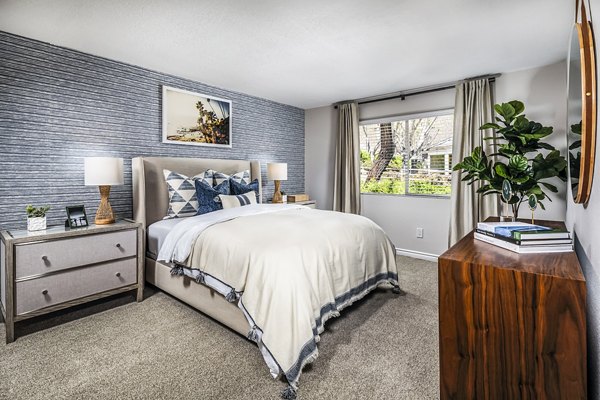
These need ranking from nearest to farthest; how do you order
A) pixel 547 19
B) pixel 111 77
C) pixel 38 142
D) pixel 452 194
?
pixel 547 19 < pixel 38 142 < pixel 111 77 < pixel 452 194

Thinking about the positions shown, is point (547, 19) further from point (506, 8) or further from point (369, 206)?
point (369, 206)

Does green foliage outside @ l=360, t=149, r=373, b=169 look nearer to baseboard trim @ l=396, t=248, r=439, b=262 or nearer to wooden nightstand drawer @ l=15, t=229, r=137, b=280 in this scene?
baseboard trim @ l=396, t=248, r=439, b=262

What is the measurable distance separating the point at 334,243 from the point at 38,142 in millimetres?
2668

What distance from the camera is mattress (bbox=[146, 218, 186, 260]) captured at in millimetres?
2893

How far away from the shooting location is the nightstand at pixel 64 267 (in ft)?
7.06

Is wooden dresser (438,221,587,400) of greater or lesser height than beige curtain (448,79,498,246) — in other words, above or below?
below

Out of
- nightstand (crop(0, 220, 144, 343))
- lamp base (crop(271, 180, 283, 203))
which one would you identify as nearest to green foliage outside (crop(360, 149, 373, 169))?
lamp base (crop(271, 180, 283, 203))

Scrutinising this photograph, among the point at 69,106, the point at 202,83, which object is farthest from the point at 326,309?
the point at 202,83

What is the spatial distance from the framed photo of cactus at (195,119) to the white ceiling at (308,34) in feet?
0.89

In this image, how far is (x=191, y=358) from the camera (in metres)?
1.96

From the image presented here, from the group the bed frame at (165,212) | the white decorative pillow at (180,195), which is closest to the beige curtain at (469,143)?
the bed frame at (165,212)

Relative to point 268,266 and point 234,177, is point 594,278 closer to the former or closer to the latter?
point 268,266

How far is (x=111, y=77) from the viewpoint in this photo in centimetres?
308

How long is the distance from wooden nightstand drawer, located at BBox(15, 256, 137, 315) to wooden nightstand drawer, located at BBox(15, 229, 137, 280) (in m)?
0.06
